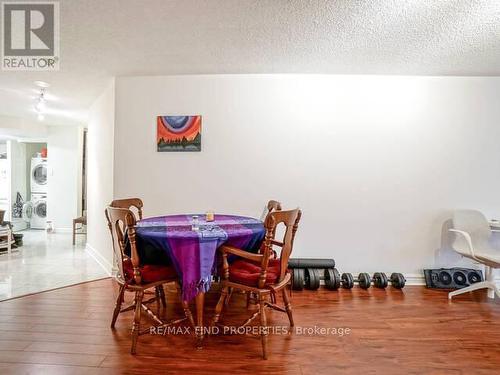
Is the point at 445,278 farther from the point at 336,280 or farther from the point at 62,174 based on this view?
the point at 62,174

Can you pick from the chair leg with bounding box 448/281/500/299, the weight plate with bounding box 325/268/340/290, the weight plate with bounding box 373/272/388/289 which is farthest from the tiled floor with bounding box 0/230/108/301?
the chair leg with bounding box 448/281/500/299

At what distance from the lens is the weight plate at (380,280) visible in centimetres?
314

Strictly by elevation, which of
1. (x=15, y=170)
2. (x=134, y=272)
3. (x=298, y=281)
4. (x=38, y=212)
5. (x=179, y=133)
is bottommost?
(x=298, y=281)

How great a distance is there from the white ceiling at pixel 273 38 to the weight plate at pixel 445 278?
7.35ft

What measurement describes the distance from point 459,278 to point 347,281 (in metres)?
1.27

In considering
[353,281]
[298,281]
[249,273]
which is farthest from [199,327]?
[353,281]

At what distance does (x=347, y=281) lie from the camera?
3.13 m

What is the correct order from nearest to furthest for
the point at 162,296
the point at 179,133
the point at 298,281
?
the point at 162,296 < the point at 298,281 < the point at 179,133

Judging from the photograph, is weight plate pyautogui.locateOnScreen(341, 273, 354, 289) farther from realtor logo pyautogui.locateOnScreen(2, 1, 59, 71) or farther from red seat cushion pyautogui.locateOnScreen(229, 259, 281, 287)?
realtor logo pyautogui.locateOnScreen(2, 1, 59, 71)

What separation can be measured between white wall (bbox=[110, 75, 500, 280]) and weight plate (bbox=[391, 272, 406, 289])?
0.19 metres

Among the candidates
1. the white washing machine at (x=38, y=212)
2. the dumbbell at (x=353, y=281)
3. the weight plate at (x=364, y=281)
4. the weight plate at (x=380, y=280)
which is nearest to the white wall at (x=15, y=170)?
the white washing machine at (x=38, y=212)

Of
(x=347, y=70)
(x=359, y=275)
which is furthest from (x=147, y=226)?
(x=347, y=70)

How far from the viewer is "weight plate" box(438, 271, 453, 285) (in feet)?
10.4

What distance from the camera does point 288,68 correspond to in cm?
313
